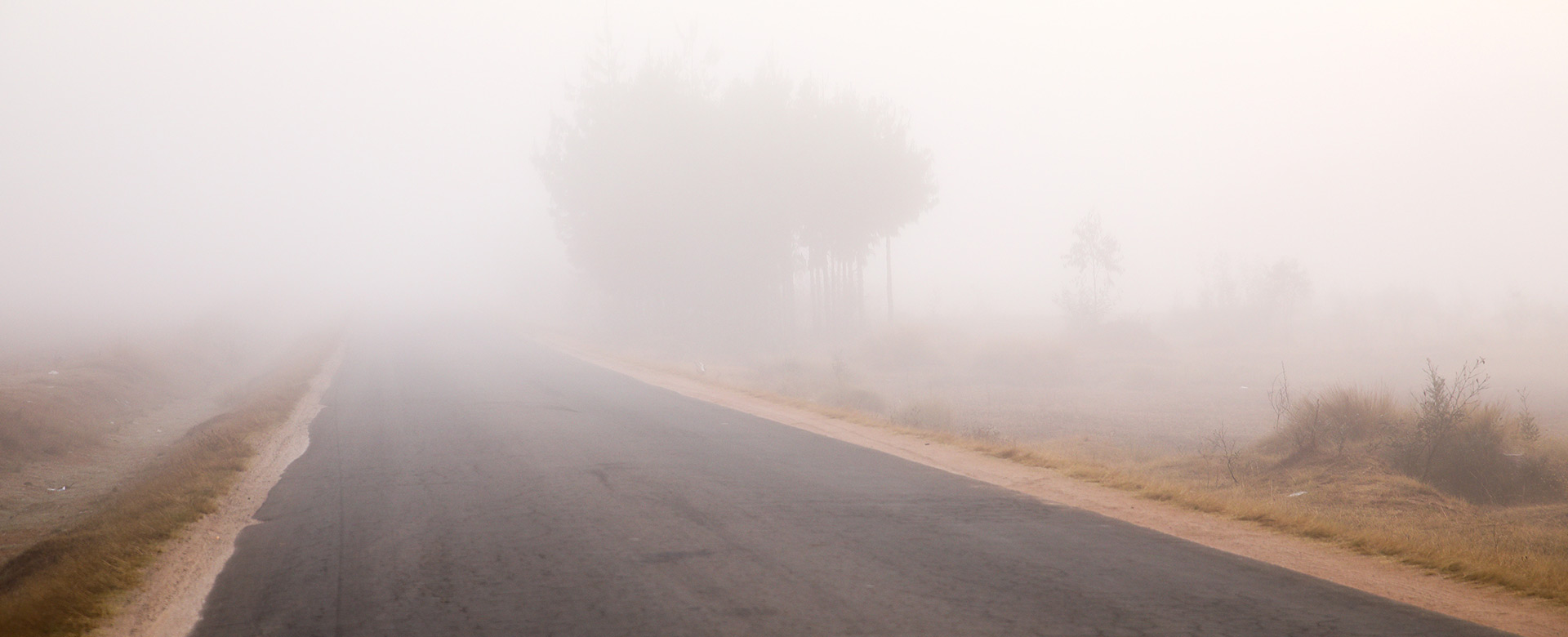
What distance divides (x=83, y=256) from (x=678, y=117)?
406 ft

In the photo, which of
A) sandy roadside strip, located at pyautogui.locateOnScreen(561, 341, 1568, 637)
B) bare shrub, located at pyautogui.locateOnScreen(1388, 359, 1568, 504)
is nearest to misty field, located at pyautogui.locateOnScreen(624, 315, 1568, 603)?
bare shrub, located at pyautogui.locateOnScreen(1388, 359, 1568, 504)

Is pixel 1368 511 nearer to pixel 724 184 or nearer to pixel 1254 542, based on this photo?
pixel 1254 542

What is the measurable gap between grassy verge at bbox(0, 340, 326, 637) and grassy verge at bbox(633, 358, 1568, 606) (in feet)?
28.1

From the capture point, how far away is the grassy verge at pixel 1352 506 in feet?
18.9

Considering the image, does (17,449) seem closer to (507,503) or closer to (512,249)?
(507,503)

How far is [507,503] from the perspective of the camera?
7488 mm

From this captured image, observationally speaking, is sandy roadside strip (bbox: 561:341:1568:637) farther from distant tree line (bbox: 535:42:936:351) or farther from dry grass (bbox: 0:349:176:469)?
distant tree line (bbox: 535:42:936:351)

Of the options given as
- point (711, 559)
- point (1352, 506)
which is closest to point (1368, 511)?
point (1352, 506)

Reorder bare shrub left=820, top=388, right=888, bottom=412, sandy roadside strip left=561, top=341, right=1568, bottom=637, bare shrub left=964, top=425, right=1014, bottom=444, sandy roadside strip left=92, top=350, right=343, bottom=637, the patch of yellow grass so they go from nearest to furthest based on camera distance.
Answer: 1. sandy roadside strip left=561, top=341, right=1568, bottom=637
2. sandy roadside strip left=92, top=350, right=343, bottom=637
3. the patch of yellow grass
4. bare shrub left=964, top=425, right=1014, bottom=444
5. bare shrub left=820, top=388, right=888, bottom=412

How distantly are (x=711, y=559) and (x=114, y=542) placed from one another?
5.00m

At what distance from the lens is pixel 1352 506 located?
8.42 metres

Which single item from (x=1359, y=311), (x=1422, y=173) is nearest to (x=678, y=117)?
(x=1359, y=311)

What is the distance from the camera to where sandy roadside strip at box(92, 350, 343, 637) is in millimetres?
4914

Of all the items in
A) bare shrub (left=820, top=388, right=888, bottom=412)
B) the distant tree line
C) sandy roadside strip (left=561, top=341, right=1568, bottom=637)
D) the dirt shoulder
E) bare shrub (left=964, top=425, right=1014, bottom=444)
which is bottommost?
the dirt shoulder
